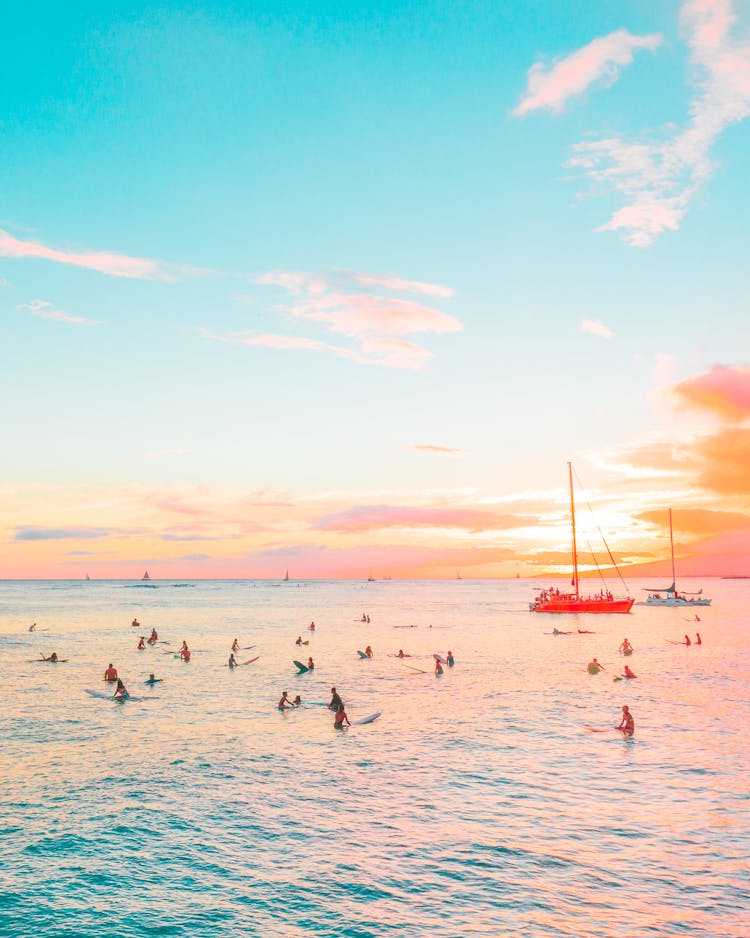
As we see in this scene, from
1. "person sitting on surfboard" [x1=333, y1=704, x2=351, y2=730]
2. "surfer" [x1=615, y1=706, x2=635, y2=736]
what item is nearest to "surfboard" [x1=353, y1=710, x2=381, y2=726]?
"person sitting on surfboard" [x1=333, y1=704, x2=351, y2=730]

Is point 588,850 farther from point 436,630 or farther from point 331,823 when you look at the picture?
point 436,630

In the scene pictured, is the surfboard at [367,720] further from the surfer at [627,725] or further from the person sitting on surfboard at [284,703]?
the surfer at [627,725]

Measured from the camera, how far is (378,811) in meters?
26.0

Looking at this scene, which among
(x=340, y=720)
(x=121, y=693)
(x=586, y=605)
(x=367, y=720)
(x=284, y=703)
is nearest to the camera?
(x=340, y=720)

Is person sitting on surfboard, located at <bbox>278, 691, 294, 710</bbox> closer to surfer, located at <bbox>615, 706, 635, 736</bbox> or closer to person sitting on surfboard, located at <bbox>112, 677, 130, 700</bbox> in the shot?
person sitting on surfboard, located at <bbox>112, 677, 130, 700</bbox>

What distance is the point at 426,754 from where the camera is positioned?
33.8 meters

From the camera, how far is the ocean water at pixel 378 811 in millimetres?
18750

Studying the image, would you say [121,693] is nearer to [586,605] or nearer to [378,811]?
[378,811]

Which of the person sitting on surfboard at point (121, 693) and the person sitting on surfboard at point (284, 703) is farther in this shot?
the person sitting on surfboard at point (121, 693)

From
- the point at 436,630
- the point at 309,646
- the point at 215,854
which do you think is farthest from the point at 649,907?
the point at 436,630

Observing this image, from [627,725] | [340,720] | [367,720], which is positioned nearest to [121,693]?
[340,720]

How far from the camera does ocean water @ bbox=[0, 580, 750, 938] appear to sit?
61.5 feet

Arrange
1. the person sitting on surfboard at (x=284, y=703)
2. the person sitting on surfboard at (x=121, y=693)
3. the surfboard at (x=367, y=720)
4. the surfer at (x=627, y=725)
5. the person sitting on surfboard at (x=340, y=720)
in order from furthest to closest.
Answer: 1. the person sitting on surfboard at (x=121, y=693)
2. the person sitting on surfboard at (x=284, y=703)
3. the surfboard at (x=367, y=720)
4. the person sitting on surfboard at (x=340, y=720)
5. the surfer at (x=627, y=725)

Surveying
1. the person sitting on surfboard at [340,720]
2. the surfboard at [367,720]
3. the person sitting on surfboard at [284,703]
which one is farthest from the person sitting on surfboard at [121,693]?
the surfboard at [367,720]
